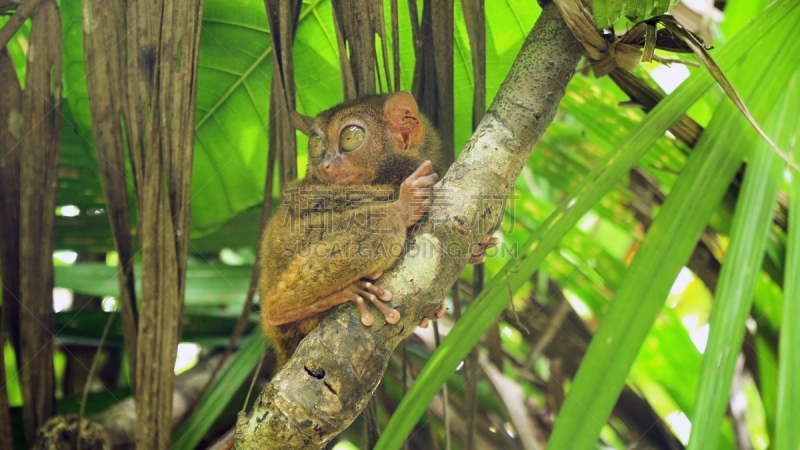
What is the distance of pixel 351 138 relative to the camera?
2.47 m

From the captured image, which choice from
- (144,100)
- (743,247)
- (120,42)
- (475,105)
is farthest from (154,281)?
(743,247)

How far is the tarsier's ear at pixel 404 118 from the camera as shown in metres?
2.31

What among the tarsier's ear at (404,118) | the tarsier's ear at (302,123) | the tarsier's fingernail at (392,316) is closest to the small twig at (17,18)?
the tarsier's ear at (302,123)

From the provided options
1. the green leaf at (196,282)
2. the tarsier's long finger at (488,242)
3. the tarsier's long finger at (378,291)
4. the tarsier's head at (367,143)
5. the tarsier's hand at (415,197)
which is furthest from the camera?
the green leaf at (196,282)

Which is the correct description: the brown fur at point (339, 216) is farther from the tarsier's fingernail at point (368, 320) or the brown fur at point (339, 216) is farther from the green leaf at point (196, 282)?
the green leaf at point (196, 282)

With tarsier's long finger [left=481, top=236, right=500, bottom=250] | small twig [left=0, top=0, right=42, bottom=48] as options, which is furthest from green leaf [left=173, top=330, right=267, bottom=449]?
small twig [left=0, top=0, right=42, bottom=48]

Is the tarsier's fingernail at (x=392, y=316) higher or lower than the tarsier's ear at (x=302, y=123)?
lower

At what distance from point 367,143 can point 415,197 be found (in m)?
0.65

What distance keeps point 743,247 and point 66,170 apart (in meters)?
2.92

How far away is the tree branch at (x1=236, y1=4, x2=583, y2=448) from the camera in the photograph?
4.82 ft

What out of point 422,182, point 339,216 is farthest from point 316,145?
point 422,182

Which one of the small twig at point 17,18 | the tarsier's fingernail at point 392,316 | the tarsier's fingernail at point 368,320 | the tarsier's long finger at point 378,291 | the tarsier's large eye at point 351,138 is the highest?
the small twig at point 17,18

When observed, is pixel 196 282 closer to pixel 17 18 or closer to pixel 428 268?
pixel 17 18

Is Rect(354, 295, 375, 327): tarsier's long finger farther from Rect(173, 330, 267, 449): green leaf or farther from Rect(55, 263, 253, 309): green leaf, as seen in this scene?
Rect(55, 263, 253, 309): green leaf
